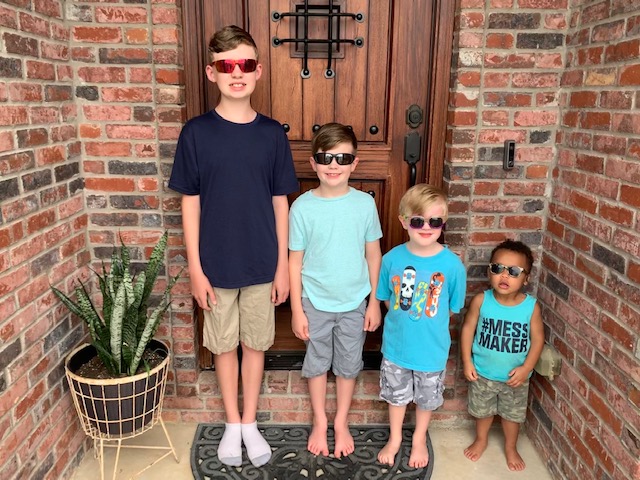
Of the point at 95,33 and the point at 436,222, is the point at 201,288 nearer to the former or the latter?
the point at 436,222

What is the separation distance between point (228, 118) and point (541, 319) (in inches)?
66.7

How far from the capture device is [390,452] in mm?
2631

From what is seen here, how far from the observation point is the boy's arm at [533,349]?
249 centimetres

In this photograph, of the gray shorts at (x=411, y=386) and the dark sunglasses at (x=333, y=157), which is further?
the gray shorts at (x=411, y=386)

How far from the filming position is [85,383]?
2.25 metres

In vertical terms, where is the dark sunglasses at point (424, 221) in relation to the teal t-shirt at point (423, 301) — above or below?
above

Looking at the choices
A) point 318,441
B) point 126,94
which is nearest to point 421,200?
point 318,441

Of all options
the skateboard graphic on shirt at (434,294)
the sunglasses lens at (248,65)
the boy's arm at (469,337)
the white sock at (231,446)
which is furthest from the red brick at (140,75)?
the boy's arm at (469,337)

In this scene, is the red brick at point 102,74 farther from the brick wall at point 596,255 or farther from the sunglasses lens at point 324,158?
the brick wall at point 596,255

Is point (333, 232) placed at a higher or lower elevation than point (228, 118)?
lower

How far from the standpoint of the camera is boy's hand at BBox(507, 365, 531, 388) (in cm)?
249

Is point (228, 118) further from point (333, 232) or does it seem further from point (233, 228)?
point (333, 232)

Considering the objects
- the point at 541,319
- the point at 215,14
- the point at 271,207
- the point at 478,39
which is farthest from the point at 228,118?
the point at 541,319

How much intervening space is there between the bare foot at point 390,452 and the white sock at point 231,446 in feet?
2.23
